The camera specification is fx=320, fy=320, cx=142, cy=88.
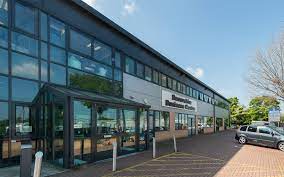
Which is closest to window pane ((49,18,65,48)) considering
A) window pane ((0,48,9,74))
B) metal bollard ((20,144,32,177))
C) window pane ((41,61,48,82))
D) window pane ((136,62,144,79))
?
window pane ((41,61,48,82))

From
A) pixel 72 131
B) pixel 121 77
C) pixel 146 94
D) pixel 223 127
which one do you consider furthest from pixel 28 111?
pixel 223 127

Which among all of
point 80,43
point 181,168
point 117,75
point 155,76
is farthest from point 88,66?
point 155,76

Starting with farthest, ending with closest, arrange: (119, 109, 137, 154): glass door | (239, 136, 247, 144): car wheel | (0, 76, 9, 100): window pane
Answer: (239, 136, 247, 144): car wheel, (119, 109, 137, 154): glass door, (0, 76, 9, 100): window pane

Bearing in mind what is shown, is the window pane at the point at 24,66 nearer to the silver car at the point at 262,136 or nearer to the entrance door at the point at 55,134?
the entrance door at the point at 55,134

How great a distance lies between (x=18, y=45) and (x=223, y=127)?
5130 cm

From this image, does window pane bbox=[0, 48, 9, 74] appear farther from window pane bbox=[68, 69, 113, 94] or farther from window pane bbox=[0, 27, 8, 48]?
window pane bbox=[68, 69, 113, 94]

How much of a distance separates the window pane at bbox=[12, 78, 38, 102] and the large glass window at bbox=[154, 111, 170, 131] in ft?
44.4

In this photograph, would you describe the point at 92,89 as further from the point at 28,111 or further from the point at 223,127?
the point at 223,127

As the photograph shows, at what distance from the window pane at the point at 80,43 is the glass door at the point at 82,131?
345 cm

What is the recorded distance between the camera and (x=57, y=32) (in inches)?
546

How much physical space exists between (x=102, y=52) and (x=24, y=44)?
5.83 meters

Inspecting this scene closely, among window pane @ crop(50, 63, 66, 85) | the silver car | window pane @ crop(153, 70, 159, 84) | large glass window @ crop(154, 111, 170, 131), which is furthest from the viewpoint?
window pane @ crop(153, 70, 159, 84)

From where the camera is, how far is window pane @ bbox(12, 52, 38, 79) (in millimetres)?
11719

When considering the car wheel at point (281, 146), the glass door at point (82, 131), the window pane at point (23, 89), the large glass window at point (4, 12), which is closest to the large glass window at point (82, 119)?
the glass door at point (82, 131)
